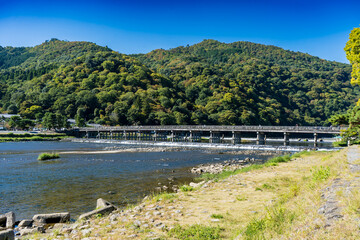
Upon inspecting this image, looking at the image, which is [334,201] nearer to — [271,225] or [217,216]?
[271,225]

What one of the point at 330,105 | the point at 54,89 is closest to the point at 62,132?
the point at 54,89

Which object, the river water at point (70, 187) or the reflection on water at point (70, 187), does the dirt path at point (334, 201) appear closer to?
the river water at point (70, 187)

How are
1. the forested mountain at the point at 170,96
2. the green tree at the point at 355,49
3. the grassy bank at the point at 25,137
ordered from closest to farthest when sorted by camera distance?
the green tree at the point at 355,49 → the grassy bank at the point at 25,137 → the forested mountain at the point at 170,96

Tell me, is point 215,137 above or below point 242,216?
below

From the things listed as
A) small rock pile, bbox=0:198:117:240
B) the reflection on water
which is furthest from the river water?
small rock pile, bbox=0:198:117:240

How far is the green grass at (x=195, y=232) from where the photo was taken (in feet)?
25.5

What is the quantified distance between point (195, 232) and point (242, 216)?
99.4 inches

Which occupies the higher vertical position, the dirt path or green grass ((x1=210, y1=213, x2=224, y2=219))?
the dirt path

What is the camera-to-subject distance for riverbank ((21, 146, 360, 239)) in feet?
19.3

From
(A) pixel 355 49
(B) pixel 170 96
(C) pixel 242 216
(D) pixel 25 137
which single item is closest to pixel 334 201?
(C) pixel 242 216

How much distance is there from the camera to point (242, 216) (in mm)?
9844

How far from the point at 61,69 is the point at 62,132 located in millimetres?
87192

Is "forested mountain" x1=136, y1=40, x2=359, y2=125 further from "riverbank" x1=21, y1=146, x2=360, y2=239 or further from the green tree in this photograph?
"riverbank" x1=21, y1=146, x2=360, y2=239

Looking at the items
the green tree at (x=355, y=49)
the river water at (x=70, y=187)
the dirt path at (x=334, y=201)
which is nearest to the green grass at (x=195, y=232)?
the dirt path at (x=334, y=201)
